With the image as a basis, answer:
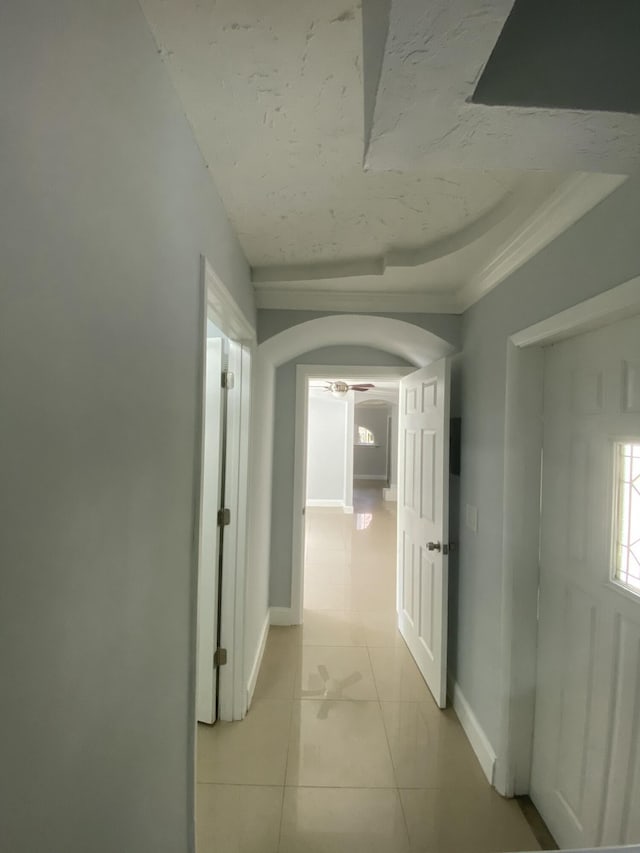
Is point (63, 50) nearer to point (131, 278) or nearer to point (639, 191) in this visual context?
point (131, 278)

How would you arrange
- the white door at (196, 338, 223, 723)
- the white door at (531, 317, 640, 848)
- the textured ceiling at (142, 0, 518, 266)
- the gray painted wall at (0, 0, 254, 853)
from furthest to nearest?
the white door at (196, 338, 223, 723) → the white door at (531, 317, 640, 848) → the textured ceiling at (142, 0, 518, 266) → the gray painted wall at (0, 0, 254, 853)

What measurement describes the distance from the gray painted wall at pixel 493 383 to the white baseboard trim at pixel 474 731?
0.05 m

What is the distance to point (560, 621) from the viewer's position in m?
1.57

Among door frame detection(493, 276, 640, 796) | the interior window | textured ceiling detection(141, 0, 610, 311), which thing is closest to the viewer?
textured ceiling detection(141, 0, 610, 311)

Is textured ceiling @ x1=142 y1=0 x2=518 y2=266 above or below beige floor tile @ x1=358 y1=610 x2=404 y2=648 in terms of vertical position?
above

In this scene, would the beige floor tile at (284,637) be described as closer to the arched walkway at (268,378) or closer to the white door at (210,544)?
the arched walkway at (268,378)

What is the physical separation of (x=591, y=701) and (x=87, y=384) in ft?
5.83

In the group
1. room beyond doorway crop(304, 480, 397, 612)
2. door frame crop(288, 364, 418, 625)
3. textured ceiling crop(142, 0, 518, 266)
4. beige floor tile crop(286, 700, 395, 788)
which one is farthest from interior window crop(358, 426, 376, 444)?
textured ceiling crop(142, 0, 518, 266)

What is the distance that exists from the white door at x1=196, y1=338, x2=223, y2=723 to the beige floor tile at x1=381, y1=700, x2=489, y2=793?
94 centimetres

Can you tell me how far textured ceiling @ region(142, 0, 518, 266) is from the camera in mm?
846

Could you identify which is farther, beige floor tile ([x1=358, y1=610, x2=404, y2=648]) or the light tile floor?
beige floor tile ([x1=358, y1=610, x2=404, y2=648])

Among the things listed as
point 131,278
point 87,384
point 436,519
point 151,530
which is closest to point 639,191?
point 131,278

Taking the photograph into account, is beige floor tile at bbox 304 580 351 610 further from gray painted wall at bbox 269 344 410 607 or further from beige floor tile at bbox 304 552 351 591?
gray painted wall at bbox 269 344 410 607

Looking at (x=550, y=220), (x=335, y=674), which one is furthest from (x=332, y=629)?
(x=550, y=220)
